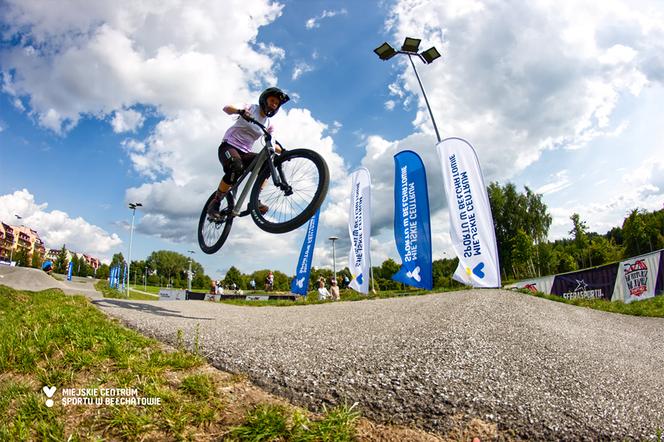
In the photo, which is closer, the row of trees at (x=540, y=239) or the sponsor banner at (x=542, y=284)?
the sponsor banner at (x=542, y=284)

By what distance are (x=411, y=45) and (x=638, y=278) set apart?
15191 mm

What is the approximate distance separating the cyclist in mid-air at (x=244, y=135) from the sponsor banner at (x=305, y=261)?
13502mm

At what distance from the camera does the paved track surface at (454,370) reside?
9.87ft

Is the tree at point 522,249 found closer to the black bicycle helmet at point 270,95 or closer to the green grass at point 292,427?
the black bicycle helmet at point 270,95

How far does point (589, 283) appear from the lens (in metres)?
17.8

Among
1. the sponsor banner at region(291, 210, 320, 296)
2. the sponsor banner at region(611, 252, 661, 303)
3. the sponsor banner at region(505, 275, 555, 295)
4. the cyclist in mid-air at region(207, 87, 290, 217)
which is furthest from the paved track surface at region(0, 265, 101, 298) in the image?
the sponsor banner at region(611, 252, 661, 303)

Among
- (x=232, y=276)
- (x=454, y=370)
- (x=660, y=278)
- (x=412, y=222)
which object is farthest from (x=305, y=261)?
(x=232, y=276)

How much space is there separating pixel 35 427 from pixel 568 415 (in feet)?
14.8

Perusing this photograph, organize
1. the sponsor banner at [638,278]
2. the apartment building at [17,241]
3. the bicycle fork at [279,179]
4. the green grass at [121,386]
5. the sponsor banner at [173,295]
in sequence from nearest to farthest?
the green grass at [121,386], the bicycle fork at [279,179], the sponsor banner at [638,278], the sponsor banner at [173,295], the apartment building at [17,241]

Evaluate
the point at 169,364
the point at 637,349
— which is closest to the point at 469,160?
the point at 637,349

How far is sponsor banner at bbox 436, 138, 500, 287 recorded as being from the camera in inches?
481

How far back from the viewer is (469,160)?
44.2 ft

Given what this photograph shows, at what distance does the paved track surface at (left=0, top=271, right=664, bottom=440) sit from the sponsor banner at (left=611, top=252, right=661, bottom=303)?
12.1 meters

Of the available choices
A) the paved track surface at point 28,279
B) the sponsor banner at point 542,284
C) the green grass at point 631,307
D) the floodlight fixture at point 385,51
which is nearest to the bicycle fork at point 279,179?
the green grass at point 631,307
